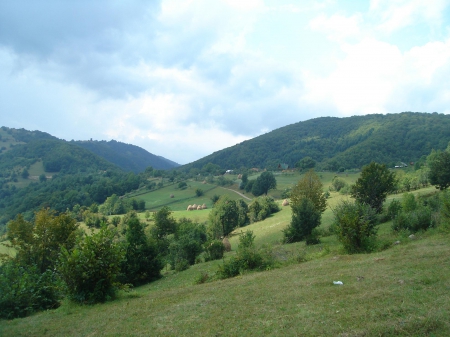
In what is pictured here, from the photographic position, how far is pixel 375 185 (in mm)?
33250

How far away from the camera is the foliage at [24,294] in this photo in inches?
497

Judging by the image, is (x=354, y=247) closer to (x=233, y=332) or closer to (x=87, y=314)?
(x=233, y=332)

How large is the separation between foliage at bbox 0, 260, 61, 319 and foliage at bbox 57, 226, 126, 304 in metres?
1.43

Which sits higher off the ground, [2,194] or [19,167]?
[19,167]

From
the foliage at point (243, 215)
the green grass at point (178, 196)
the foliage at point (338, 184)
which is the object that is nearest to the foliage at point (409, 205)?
the foliage at point (243, 215)

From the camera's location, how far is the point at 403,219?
22344 millimetres

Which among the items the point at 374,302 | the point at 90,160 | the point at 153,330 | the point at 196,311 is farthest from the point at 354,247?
the point at 90,160

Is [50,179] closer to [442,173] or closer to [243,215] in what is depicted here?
[243,215]

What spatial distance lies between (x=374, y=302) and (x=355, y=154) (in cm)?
12656

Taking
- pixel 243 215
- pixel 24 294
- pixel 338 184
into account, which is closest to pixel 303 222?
pixel 24 294

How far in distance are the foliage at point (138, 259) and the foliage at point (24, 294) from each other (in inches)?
263

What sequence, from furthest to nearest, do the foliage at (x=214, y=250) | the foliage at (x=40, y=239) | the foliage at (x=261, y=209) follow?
the foliage at (x=261, y=209), the foliage at (x=214, y=250), the foliage at (x=40, y=239)

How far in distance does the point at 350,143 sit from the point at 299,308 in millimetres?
158482

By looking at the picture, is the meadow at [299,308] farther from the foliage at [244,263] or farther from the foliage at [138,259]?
the foliage at [138,259]
